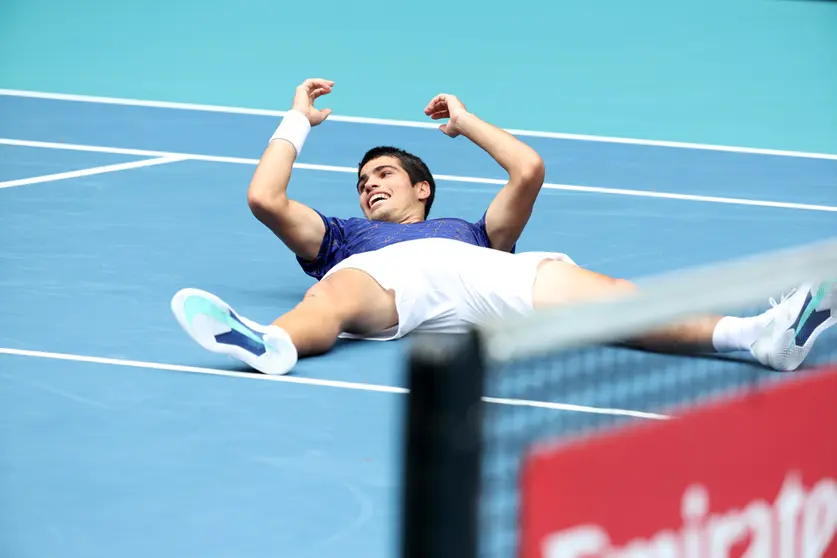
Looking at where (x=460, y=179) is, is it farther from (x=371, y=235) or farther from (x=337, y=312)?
(x=337, y=312)

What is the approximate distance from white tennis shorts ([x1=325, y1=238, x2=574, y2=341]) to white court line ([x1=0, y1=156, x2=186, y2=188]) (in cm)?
293

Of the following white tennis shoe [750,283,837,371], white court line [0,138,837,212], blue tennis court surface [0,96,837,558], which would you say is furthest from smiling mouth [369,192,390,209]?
white court line [0,138,837,212]

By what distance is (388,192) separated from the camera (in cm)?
568

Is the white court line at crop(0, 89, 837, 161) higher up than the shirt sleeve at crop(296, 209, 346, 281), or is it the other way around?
the white court line at crop(0, 89, 837, 161)

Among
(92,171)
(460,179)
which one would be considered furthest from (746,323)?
(92,171)

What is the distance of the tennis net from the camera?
155cm

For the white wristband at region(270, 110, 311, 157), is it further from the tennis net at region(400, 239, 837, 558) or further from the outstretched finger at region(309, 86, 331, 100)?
the tennis net at region(400, 239, 837, 558)

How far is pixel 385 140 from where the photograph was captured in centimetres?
872

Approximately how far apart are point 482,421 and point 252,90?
29.7 ft

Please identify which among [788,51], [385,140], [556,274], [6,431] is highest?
[788,51]

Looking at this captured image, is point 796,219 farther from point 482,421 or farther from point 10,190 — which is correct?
point 482,421

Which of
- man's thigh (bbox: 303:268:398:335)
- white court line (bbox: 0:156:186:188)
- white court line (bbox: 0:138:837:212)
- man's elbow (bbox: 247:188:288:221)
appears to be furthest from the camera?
white court line (bbox: 0:138:837:212)

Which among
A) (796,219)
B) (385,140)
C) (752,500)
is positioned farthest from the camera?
(385,140)

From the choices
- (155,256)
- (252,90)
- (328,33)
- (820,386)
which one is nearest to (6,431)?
(155,256)
